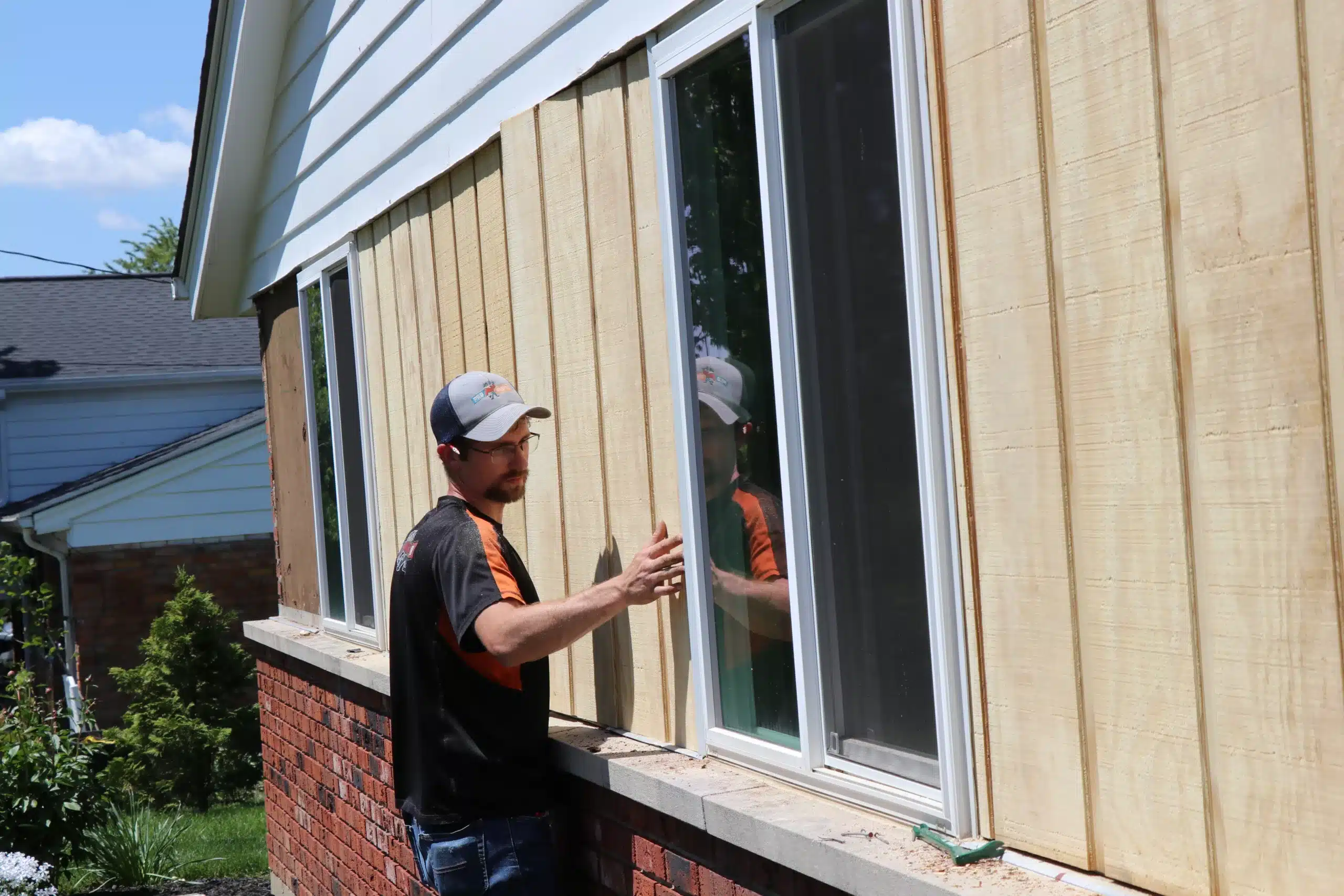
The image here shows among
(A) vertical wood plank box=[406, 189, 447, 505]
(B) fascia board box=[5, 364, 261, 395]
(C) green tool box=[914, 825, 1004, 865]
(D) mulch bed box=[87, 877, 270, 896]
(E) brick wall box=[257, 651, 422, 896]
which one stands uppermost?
(B) fascia board box=[5, 364, 261, 395]

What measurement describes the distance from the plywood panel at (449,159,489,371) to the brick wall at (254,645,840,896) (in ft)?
4.61

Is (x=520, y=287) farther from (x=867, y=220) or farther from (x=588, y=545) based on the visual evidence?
(x=867, y=220)

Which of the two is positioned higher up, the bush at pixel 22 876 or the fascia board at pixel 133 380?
the fascia board at pixel 133 380

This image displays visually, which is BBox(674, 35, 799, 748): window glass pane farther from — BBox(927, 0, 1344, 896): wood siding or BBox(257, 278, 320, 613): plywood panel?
BBox(257, 278, 320, 613): plywood panel

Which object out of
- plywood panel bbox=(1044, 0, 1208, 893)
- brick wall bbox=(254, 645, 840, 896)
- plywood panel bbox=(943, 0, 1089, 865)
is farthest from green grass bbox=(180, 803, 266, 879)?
plywood panel bbox=(1044, 0, 1208, 893)

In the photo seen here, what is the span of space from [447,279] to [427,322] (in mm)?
281

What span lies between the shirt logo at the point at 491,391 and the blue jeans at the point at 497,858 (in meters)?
1.11

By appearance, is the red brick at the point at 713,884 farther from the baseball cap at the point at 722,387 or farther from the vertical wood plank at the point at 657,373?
the baseball cap at the point at 722,387

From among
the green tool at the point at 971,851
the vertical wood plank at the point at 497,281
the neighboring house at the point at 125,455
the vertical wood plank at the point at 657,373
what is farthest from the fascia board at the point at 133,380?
the green tool at the point at 971,851

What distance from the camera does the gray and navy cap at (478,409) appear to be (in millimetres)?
3590

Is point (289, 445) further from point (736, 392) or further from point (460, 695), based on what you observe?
point (736, 392)

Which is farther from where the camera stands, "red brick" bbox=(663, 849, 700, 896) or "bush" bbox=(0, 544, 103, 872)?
"bush" bbox=(0, 544, 103, 872)

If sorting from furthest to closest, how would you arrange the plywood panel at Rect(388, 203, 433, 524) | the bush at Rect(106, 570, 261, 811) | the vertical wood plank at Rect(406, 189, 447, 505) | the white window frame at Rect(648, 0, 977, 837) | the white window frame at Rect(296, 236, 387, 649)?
the bush at Rect(106, 570, 261, 811), the white window frame at Rect(296, 236, 387, 649), the plywood panel at Rect(388, 203, 433, 524), the vertical wood plank at Rect(406, 189, 447, 505), the white window frame at Rect(648, 0, 977, 837)

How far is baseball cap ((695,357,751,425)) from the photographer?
10.1ft
